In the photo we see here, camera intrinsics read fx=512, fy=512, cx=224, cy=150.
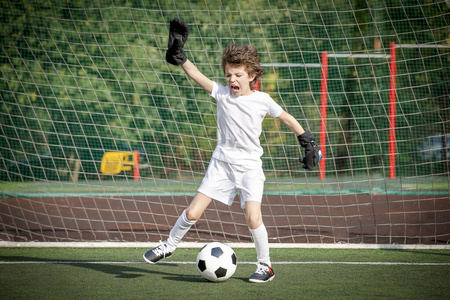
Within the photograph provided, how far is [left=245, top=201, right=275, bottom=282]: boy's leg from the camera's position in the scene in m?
3.34

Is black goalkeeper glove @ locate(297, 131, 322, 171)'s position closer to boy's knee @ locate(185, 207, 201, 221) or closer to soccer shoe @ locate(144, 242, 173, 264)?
boy's knee @ locate(185, 207, 201, 221)

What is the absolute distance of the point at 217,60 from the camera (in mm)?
9867

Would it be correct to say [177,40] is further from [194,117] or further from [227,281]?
[194,117]

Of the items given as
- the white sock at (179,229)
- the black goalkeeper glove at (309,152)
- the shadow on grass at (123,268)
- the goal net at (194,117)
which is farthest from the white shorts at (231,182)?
the goal net at (194,117)

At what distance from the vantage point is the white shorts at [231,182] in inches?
133

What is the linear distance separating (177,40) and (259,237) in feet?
4.59

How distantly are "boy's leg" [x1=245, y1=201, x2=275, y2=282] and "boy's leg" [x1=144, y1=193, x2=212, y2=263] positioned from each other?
1.01ft

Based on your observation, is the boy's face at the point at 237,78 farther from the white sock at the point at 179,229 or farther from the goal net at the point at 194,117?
the goal net at the point at 194,117

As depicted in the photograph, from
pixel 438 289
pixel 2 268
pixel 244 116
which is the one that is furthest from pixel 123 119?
pixel 438 289

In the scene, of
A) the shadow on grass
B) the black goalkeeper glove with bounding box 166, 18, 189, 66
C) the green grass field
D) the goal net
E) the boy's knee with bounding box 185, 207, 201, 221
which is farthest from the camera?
the goal net

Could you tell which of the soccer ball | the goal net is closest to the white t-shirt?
the soccer ball

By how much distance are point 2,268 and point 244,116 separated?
2205mm

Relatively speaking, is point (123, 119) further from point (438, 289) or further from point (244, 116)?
point (438, 289)

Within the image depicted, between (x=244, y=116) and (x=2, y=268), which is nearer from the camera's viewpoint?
(x=244, y=116)
